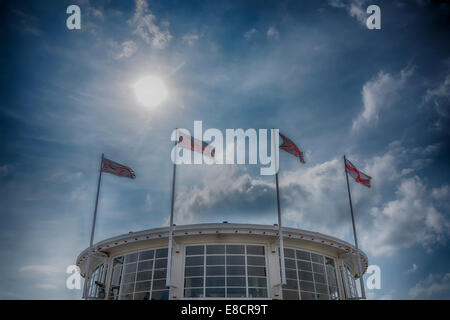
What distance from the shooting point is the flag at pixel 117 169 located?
22.8 metres

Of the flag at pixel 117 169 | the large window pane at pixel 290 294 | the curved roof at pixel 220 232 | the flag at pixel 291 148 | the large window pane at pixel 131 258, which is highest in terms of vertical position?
the flag at pixel 291 148

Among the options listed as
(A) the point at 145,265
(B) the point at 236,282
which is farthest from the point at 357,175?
(A) the point at 145,265

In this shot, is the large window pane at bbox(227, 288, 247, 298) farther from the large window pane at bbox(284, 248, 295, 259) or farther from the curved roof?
the large window pane at bbox(284, 248, 295, 259)

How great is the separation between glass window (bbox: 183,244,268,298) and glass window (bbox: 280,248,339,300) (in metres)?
1.57

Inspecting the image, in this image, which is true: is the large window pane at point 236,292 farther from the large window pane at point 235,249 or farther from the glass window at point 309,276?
the glass window at point 309,276

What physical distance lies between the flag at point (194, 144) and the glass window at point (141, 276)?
5.94m

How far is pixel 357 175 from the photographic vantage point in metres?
23.8

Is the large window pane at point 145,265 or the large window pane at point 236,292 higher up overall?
the large window pane at point 145,265

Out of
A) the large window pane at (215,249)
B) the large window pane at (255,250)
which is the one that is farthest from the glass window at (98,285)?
the large window pane at (255,250)

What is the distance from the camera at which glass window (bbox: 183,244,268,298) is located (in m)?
19.0

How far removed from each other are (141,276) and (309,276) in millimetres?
9508

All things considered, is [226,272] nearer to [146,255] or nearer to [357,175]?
[146,255]
